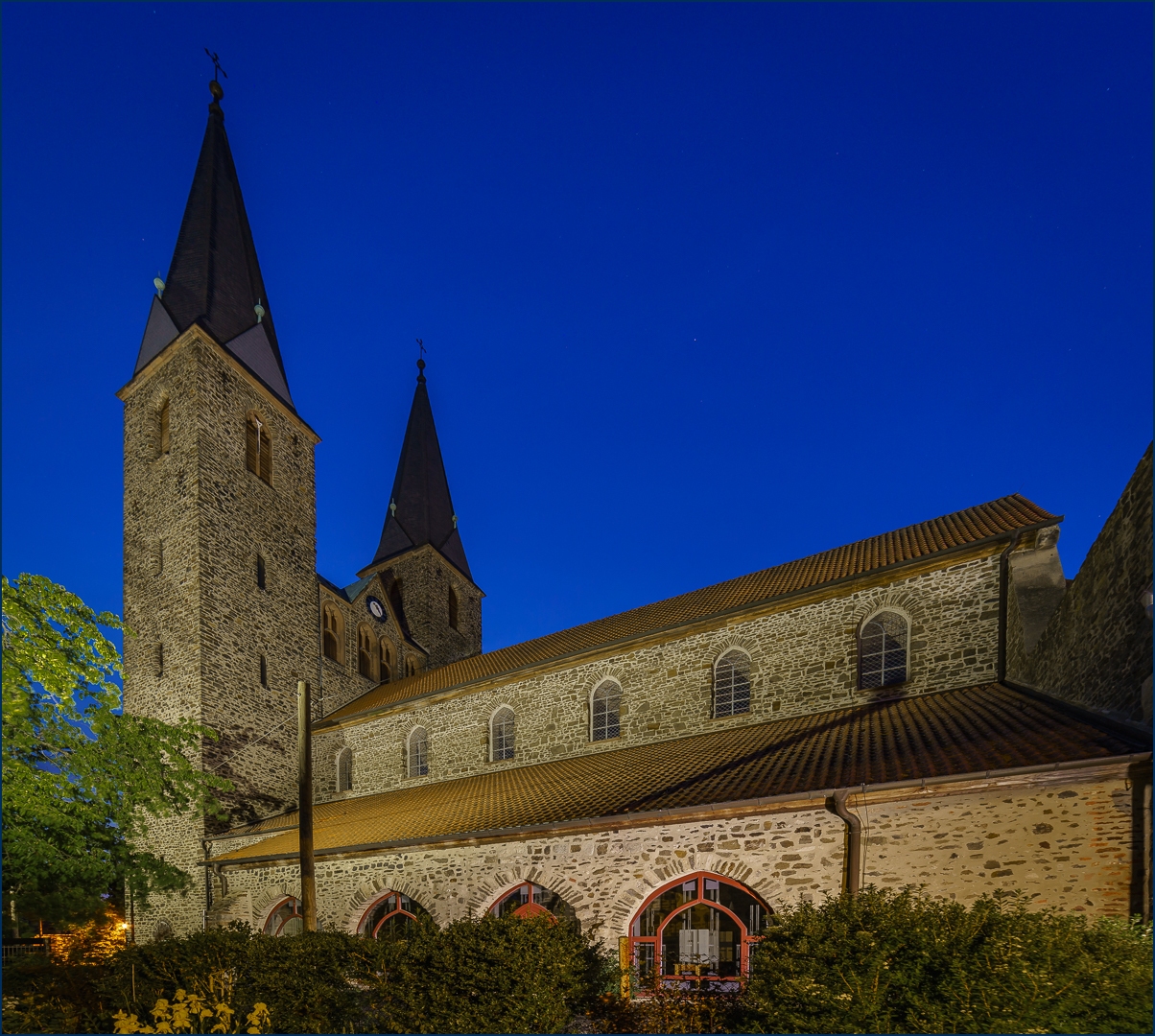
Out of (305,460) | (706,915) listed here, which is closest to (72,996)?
(706,915)

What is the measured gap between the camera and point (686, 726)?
16.2m

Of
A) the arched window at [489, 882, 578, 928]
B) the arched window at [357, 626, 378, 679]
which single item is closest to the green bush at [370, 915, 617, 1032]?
the arched window at [489, 882, 578, 928]

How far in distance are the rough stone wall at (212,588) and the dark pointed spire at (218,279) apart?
3.71 feet

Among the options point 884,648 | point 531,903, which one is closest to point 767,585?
point 884,648

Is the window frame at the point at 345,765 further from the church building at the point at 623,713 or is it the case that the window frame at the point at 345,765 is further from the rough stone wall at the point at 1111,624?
the rough stone wall at the point at 1111,624

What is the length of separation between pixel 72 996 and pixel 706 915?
1063 cm

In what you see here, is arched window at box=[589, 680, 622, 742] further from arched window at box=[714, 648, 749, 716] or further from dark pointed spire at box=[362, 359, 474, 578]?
dark pointed spire at box=[362, 359, 474, 578]

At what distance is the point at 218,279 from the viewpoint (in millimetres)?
25172

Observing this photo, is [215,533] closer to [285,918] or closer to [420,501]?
[285,918]

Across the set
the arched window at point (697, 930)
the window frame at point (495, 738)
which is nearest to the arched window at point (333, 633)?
the window frame at point (495, 738)

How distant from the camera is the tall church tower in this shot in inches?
810

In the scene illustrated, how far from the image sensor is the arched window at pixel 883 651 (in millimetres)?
14227

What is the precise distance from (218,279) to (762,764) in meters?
24.3

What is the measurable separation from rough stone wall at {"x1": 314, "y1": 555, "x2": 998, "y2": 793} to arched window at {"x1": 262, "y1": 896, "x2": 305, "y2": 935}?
16.7 feet
